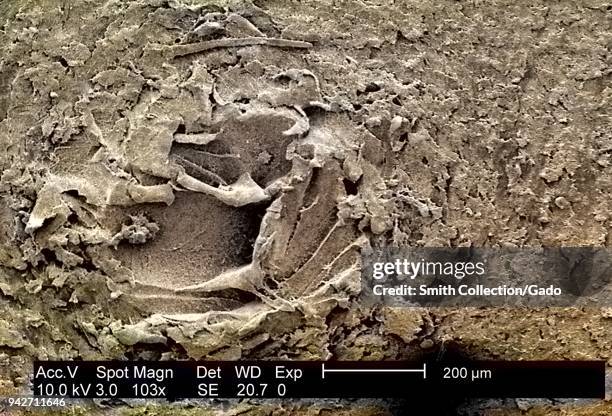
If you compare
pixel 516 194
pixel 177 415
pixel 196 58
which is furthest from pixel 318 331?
pixel 196 58

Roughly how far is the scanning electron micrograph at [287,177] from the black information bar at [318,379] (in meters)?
0.02

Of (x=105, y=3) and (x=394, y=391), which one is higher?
(x=105, y=3)

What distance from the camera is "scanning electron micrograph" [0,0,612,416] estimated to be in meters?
1.42

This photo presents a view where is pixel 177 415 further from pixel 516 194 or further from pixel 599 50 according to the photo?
pixel 599 50

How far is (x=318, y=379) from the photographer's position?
1.40 meters

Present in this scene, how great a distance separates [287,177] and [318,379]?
0.38 meters

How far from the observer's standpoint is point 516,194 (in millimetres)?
1440

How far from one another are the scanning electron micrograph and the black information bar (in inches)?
0.7

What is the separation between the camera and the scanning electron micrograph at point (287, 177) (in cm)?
142

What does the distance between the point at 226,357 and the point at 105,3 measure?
72cm

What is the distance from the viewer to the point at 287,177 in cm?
143
